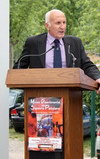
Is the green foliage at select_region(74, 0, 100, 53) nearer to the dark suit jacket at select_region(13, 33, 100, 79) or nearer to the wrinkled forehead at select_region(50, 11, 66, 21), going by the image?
the dark suit jacket at select_region(13, 33, 100, 79)

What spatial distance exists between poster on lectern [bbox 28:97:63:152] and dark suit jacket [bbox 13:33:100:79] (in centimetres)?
44

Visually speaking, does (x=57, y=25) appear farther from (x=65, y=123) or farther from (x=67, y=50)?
(x=65, y=123)

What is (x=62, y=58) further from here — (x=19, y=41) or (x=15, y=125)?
(x=19, y=41)

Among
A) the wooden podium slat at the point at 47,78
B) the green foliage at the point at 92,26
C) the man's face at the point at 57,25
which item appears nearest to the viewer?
the wooden podium slat at the point at 47,78

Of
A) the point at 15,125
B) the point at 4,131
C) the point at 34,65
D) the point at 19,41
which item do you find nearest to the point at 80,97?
the point at 34,65

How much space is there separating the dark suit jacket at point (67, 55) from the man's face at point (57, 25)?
0.14 m

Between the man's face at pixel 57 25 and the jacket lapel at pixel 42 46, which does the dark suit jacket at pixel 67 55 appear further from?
the man's face at pixel 57 25

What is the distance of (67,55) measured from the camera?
133 inches

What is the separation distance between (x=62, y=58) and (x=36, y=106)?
0.53m

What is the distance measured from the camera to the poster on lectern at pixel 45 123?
3.03 metres

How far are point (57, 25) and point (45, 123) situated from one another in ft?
2.77

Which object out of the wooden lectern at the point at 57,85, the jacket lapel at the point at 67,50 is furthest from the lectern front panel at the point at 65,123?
the jacket lapel at the point at 67,50

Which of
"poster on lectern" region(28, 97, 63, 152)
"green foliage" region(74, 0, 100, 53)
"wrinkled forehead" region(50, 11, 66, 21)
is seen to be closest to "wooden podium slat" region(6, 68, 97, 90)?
"poster on lectern" region(28, 97, 63, 152)

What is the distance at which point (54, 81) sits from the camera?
118 inches
